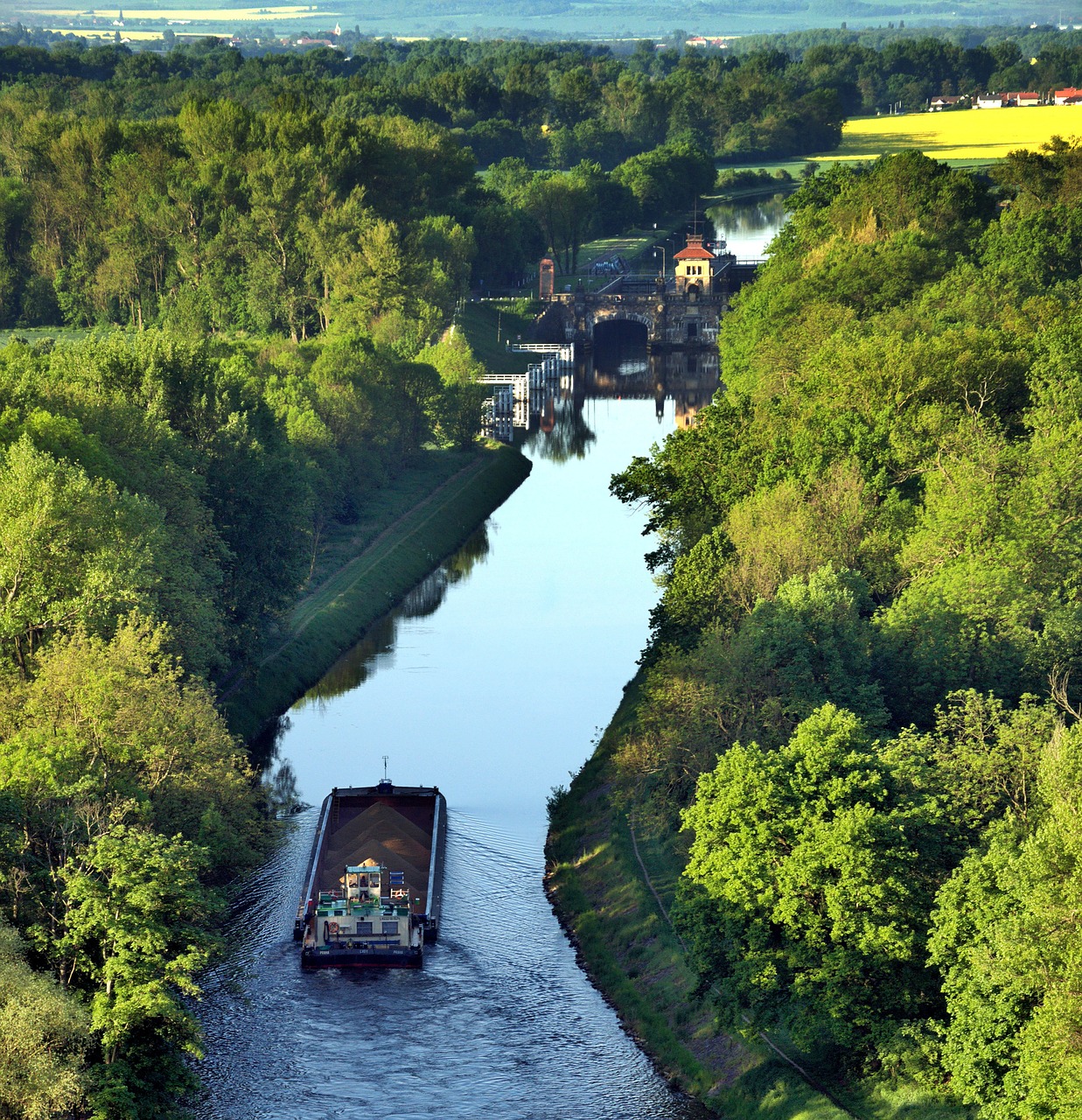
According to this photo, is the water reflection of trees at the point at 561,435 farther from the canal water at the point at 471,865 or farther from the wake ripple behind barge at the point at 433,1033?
the wake ripple behind barge at the point at 433,1033

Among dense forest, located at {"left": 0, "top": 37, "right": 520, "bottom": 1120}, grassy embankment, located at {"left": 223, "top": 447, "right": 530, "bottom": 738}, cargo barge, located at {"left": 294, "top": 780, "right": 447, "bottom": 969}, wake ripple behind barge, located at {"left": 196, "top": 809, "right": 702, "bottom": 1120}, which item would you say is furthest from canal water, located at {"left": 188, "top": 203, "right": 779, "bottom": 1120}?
dense forest, located at {"left": 0, "top": 37, "right": 520, "bottom": 1120}

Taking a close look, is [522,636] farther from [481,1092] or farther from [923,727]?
[481,1092]

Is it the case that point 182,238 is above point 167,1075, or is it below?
above

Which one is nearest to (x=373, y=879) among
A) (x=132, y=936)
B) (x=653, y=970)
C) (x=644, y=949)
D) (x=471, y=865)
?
(x=471, y=865)

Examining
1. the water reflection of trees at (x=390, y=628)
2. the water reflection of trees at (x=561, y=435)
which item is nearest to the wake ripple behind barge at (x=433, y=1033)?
the water reflection of trees at (x=390, y=628)

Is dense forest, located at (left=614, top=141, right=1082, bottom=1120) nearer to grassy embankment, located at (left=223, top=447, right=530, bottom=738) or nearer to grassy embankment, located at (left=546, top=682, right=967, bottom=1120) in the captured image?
grassy embankment, located at (left=546, top=682, right=967, bottom=1120)

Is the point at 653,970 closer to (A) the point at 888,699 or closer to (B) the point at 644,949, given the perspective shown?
(B) the point at 644,949

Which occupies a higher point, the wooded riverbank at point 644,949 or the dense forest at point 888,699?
the dense forest at point 888,699

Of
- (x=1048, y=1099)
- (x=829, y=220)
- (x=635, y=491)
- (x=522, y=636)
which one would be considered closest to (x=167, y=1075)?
(x=1048, y=1099)
